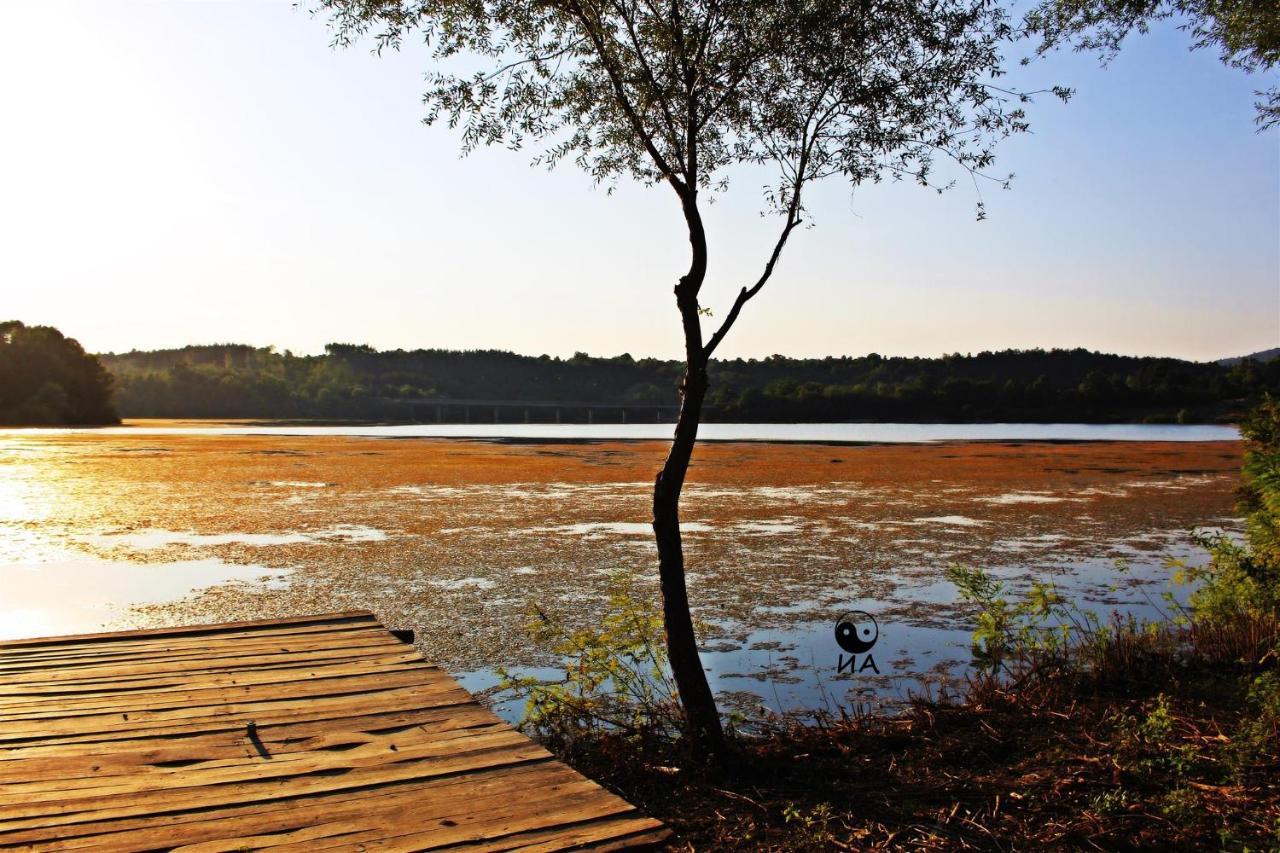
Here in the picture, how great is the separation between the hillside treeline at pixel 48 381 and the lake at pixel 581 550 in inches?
2260

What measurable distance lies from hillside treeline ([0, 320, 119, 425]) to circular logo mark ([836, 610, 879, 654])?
85906mm

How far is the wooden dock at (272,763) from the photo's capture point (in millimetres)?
3266

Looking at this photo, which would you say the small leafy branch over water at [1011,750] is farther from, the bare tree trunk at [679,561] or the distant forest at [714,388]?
the distant forest at [714,388]

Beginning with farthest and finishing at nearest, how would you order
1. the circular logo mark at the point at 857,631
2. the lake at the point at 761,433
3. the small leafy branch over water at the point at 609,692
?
the lake at the point at 761,433 → the circular logo mark at the point at 857,631 → the small leafy branch over water at the point at 609,692

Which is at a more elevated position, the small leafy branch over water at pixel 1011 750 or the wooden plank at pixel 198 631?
the wooden plank at pixel 198 631

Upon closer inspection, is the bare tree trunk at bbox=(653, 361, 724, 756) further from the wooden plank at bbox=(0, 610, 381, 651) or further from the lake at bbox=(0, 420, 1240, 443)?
the lake at bbox=(0, 420, 1240, 443)

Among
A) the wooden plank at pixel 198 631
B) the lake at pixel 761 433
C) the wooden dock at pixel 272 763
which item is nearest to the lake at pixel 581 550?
the wooden plank at pixel 198 631

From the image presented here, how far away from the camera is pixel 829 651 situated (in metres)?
8.83

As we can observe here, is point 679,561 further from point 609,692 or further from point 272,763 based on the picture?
point 272,763

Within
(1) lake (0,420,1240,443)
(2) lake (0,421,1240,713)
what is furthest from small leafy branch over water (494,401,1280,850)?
(1) lake (0,420,1240,443)

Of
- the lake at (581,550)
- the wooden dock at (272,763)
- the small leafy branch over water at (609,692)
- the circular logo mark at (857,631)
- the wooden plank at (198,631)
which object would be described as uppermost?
the wooden dock at (272,763)

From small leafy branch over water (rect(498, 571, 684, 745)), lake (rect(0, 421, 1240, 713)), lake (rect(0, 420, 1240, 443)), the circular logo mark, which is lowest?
lake (rect(0, 420, 1240, 443))

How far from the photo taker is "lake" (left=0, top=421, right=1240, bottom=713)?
9.39m

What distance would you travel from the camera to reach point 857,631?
30.9 ft
